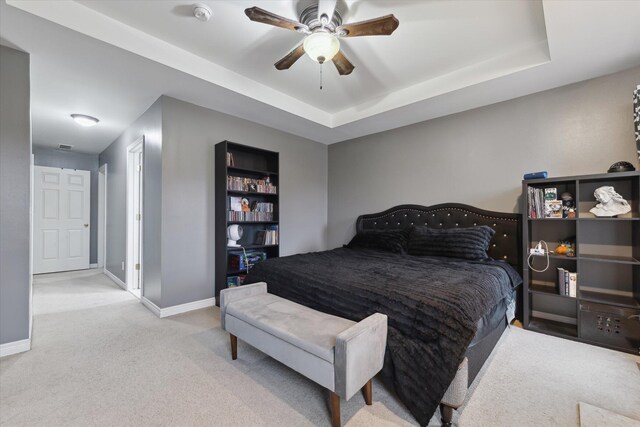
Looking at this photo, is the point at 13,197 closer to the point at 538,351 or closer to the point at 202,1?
the point at 202,1

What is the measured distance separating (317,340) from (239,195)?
2.65 metres

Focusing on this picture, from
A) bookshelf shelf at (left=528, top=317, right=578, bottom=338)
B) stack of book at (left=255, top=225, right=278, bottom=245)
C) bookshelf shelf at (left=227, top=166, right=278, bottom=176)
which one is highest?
bookshelf shelf at (left=227, top=166, right=278, bottom=176)

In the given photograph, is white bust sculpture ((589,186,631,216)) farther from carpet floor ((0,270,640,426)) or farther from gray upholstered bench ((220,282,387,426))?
gray upholstered bench ((220,282,387,426))

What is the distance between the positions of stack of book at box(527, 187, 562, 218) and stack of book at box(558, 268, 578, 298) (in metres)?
0.54

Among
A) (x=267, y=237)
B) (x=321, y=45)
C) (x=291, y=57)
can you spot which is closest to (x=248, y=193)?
(x=267, y=237)

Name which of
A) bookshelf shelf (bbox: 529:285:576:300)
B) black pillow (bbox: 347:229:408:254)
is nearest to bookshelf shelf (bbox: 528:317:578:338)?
bookshelf shelf (bbox: 529:285:576:300)

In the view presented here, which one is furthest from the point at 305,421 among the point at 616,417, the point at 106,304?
the point at 106,304

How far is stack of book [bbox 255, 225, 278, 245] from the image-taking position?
3752mm

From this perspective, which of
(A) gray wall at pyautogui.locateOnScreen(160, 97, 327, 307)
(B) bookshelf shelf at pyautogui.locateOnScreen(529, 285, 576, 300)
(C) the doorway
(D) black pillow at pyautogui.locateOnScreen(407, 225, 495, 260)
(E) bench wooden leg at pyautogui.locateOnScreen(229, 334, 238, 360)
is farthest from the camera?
(C) the doorway

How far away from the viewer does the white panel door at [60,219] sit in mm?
5105

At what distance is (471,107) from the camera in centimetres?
333

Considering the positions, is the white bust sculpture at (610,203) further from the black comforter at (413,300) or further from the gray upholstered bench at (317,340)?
the gray upholstered bench at (317,340)

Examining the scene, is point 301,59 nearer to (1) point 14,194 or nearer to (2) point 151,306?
(1) point 14,194

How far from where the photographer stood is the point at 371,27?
1.92 m
